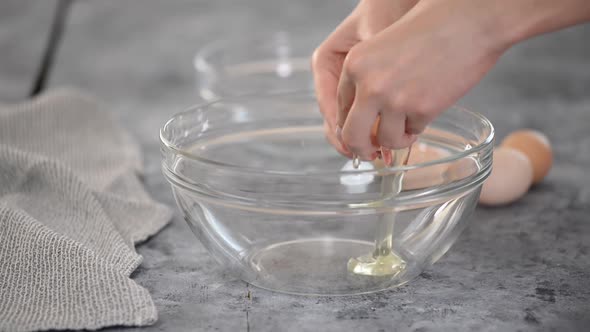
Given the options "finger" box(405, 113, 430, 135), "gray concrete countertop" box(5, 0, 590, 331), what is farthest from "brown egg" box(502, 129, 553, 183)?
"finger" box(405, 113, 430, 135)

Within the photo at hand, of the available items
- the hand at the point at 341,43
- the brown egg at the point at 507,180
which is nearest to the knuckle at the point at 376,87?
the hand at the point at 341,43

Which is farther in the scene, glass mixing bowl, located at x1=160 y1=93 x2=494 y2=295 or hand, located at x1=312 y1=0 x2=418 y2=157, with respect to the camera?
hand, located at x1=312 y1=0 x2=418 y2=157

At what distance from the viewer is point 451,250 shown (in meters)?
1.13

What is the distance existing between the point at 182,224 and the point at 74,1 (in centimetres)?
134

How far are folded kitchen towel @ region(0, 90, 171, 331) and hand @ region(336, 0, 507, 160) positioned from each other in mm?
358

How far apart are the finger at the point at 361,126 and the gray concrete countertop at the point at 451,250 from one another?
20 centimetres

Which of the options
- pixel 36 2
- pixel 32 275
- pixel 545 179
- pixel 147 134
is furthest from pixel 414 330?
pixel 36 2

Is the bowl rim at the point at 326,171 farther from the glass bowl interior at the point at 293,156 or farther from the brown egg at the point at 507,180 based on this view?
the brown egg at the point at 507,180

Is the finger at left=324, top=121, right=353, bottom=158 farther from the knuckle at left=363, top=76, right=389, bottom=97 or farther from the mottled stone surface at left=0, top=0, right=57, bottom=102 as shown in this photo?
the mottled stone surface at left=0, top=0, right=57, bottom=102

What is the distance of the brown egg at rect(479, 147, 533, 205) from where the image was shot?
49.9 inches

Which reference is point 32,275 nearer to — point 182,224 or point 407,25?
point 182,224

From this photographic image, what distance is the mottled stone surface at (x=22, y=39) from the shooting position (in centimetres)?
209

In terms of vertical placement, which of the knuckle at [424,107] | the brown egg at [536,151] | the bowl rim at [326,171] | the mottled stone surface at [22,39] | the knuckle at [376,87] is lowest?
the mottled stone surface at [22,39]

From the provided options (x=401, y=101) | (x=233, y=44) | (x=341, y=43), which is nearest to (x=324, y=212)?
(x=401, y=101)
